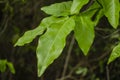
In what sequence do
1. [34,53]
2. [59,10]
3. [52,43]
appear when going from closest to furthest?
[52,43] < [59,10] < [34,53]

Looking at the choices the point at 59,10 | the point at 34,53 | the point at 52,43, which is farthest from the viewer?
the point at 34,53

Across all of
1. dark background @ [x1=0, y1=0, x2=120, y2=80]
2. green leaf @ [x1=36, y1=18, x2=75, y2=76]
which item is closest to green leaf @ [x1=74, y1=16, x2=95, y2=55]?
green leaf @ [x1=36, y1=18, x2=75, y2=76]

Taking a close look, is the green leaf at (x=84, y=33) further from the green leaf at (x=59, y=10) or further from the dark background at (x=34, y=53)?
the dark background at (x=34, y=53)

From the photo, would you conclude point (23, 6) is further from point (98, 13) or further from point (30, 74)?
point (98, 13)

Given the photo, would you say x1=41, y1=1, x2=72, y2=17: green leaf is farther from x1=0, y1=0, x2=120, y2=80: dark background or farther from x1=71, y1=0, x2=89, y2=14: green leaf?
x1=0, y1=0, x2=120, y2=80: dark background

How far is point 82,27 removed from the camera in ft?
3.43

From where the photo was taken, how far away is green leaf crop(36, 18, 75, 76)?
3.12 ft

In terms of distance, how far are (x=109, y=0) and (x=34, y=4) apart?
2271mm

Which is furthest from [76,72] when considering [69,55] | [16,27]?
[16,27]

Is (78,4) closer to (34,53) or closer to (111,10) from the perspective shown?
(111,10)

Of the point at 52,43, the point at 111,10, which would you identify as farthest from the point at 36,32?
the point at 111,10

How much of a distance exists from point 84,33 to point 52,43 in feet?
0.36

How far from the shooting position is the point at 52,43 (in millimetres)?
983

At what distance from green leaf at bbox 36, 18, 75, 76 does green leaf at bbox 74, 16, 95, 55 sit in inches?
1.1
